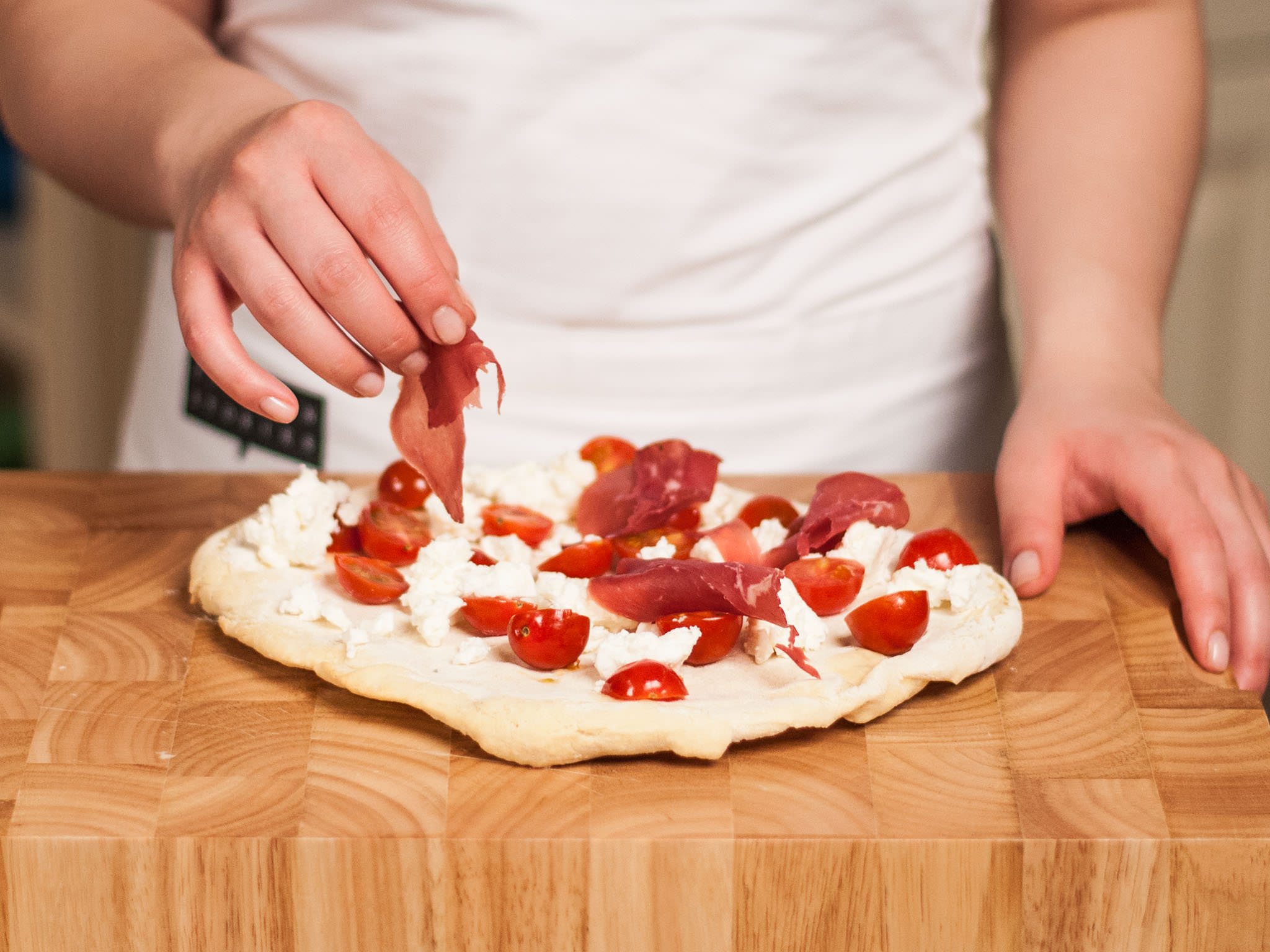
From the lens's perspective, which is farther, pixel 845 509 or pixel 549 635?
pixel 845 509

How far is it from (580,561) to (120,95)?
761 mm

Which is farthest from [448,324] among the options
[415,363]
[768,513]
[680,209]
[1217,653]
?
[1217,653]

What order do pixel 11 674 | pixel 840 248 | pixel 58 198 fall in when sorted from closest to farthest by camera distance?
pixel 11 674
pixel 840 248
pixel 58 198

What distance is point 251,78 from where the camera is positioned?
4.99ft

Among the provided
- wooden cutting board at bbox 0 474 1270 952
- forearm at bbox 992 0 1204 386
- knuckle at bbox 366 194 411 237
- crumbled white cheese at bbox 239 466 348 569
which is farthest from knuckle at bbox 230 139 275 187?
forearm at bbox 992 0 1204 386

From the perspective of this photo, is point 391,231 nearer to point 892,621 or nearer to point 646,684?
point 646,684

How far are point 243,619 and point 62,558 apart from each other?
0.35m

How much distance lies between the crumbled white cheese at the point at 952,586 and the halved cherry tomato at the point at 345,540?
1.94 feet

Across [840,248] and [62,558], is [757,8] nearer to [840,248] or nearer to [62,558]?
[840,248]

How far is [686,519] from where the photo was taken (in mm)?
1605

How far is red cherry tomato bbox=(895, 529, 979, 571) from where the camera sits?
1515mm

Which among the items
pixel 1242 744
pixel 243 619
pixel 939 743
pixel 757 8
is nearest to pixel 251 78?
pixel 243 619

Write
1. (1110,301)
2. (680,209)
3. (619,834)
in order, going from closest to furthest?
(619,834), (1110,301), (680,209)

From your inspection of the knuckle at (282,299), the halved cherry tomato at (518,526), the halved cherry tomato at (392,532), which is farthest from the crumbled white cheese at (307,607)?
the knuckle at (282,299)
